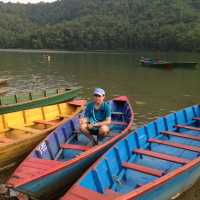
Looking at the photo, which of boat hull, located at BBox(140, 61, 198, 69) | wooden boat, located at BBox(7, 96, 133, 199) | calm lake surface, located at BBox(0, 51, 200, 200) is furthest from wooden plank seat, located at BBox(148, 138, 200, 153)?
boat hull, located at BBox(140, 61, 198, 69)

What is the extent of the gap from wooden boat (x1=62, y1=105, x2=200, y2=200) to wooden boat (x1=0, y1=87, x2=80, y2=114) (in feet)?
22.7

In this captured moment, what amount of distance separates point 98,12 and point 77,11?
2042 cm

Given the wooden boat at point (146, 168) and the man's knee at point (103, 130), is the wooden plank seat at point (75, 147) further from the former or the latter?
the wooden boat at point (146, 168)

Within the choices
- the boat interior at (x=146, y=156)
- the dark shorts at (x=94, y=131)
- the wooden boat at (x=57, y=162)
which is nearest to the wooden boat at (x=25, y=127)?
the wooden boat at (x=57, y=162)

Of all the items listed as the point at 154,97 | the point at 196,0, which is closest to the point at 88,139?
the point at 154,97

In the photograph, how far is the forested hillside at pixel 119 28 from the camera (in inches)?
3450

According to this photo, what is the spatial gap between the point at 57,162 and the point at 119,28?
103 metres

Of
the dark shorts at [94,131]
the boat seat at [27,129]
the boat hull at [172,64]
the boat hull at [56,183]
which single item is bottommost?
the boat hull at [172,64]

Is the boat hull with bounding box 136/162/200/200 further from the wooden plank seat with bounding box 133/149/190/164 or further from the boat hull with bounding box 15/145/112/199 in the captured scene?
the boat hull with bounding box 15/145/112/199

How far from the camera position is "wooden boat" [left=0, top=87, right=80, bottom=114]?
51.0ft

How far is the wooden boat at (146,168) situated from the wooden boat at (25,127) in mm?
3180

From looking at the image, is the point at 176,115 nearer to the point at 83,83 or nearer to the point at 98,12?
the point at 83,83

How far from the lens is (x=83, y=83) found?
3169cm

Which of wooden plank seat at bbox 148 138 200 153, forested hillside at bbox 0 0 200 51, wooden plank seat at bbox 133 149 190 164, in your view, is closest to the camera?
wooden plank seat at bbox 133 149 190 164
